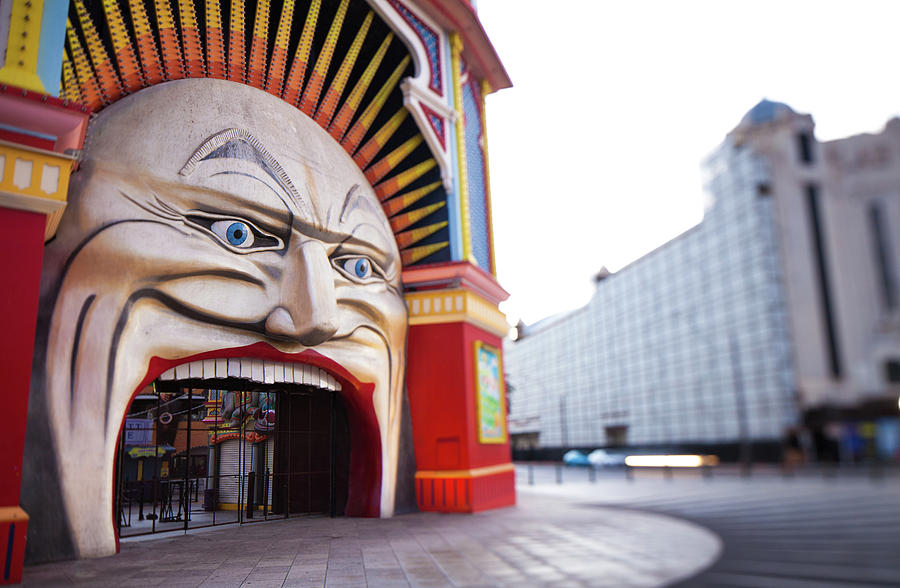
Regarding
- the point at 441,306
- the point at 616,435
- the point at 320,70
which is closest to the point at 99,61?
the point at 320,70

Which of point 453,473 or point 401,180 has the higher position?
point 401,180

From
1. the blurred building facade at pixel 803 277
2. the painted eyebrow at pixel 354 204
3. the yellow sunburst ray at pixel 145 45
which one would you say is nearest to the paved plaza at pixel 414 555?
the blurred building facade at pixel 803 277

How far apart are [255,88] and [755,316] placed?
10.7 m

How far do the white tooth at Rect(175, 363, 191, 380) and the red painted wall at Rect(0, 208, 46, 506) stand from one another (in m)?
2.58

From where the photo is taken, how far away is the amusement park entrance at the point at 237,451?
11000 mm

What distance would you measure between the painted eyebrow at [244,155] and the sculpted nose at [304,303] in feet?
3.00

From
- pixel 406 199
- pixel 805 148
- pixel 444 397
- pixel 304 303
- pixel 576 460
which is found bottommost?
pixel 576 460

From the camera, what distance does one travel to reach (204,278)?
29.7 ft

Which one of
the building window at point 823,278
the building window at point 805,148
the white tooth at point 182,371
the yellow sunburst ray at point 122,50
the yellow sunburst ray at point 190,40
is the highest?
the yellow sunburst ray at point 190,40

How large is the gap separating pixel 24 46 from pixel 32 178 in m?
1.56

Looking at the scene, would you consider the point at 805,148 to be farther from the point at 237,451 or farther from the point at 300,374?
the point at 237,451

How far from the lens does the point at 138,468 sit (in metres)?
14.4

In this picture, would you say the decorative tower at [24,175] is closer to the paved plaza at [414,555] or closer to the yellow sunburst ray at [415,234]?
the paved plaza at [414,555]

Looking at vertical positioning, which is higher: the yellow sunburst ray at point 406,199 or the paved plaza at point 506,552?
the yellow sunburst ray at point 406,199
